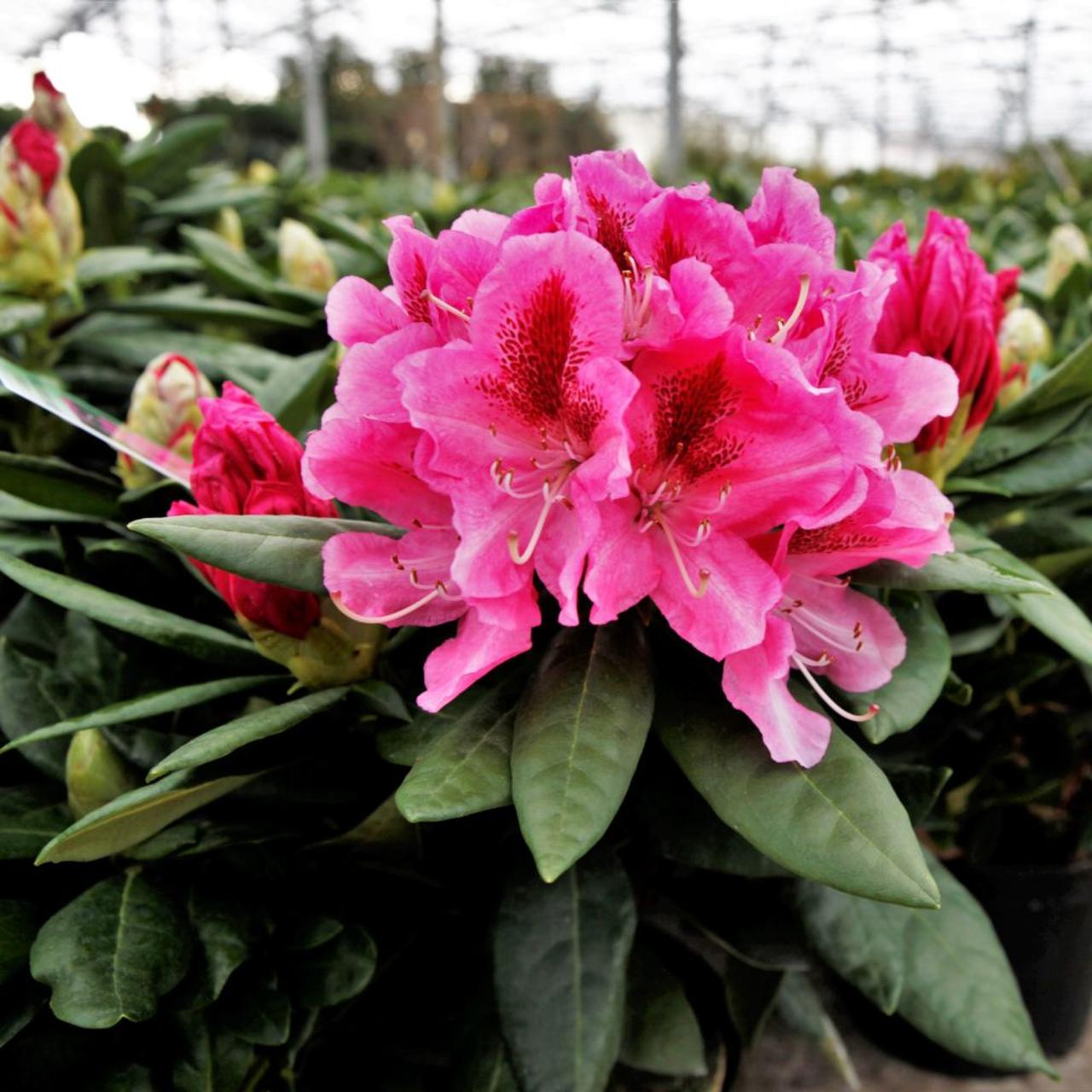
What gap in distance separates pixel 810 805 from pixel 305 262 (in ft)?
3.74

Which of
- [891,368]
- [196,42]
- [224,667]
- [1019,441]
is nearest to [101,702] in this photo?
[224,667]

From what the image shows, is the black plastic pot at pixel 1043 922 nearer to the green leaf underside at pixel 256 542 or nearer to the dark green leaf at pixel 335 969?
the dark green leaf at pixel 335 969

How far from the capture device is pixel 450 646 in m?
0.70

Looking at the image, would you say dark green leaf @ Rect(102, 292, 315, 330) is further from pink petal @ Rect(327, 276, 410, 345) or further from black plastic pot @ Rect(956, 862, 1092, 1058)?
black plastic pot @ Rect(956, 862, 1092, 1058)

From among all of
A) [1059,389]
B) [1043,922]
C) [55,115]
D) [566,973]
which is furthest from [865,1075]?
[55,115]

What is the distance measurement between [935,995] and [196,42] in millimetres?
17186

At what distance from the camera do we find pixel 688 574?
0.68 metres

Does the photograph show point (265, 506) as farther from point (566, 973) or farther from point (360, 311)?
point (566, 973)

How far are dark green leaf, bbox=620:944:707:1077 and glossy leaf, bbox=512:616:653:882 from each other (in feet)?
1.29

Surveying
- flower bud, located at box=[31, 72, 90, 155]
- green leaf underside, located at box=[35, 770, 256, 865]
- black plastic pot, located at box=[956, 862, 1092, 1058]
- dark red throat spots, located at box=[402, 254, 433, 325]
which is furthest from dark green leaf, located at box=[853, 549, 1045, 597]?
flower bud, located at box=[31, 72, 90, 155]

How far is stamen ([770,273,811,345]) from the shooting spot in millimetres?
662

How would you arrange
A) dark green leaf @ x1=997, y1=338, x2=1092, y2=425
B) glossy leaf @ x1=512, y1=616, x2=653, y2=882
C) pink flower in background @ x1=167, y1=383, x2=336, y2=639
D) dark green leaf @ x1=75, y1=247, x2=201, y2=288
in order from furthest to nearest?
dark green leaf @ x1=75, y1=247, x2=201, y2=288 < dark green leaf @ x1=997, y1=338, x2=1092, y2=425 < pink flower in background @ x1=167, y1=383, x2=336, y2=639 < glossy leaf @ x1=512, y1=616, x2=653, y2=882

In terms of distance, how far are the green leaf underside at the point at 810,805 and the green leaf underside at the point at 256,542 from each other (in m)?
0.25

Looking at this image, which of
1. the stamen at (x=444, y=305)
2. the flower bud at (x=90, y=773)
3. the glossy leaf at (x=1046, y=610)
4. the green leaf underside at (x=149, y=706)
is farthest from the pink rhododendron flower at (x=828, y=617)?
the flower bud at (x=90, y=773)
